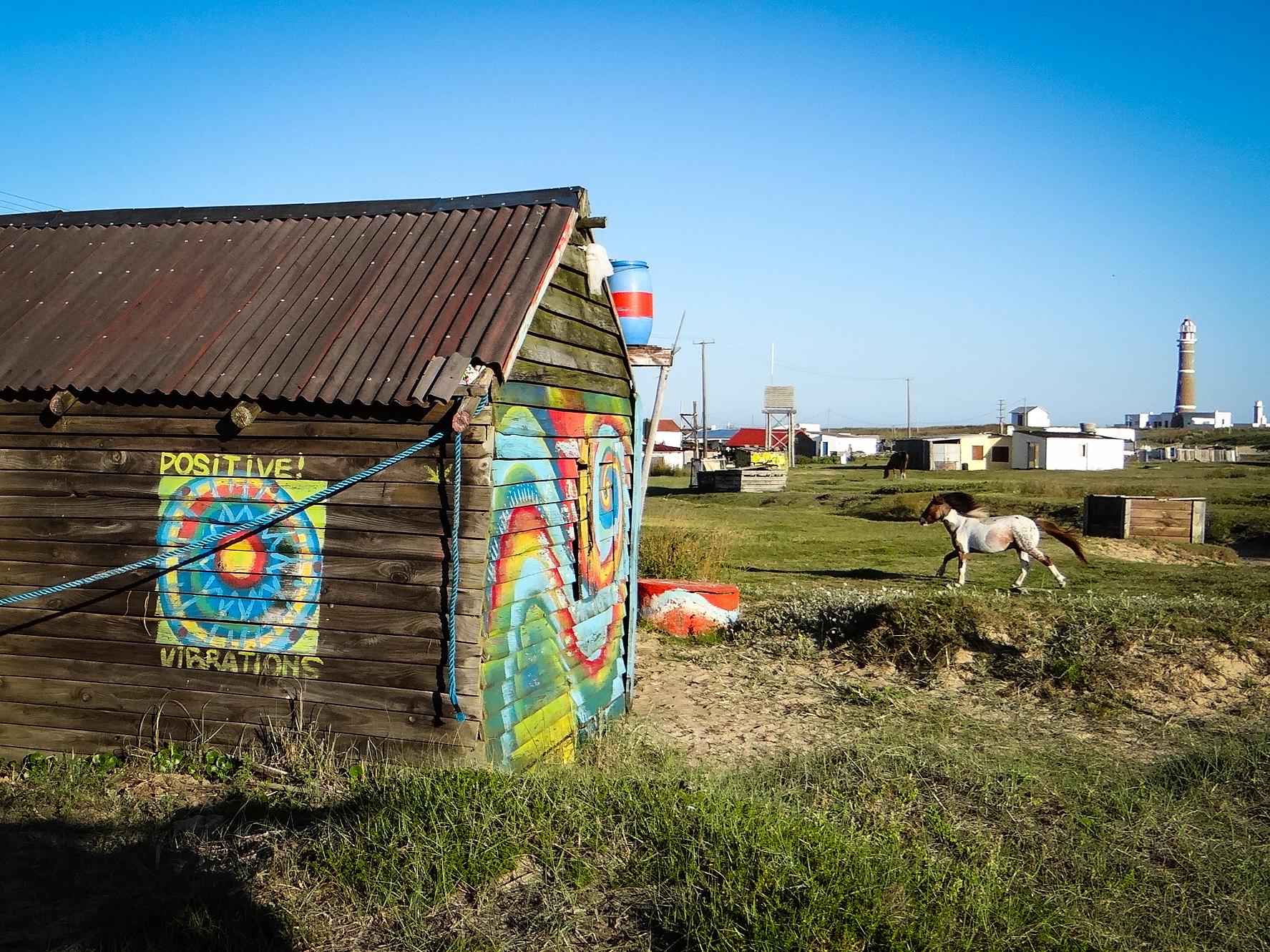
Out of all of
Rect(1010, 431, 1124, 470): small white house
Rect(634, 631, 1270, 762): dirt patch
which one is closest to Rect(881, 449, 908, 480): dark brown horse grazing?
Rect(1010, 431, 1124, 470): small white house

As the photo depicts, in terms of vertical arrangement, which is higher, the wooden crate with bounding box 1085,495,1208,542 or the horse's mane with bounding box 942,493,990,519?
the horse's mane with bounding box 942,493,990,519

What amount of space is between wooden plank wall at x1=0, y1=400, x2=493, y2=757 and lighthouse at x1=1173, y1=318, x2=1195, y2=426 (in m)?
167

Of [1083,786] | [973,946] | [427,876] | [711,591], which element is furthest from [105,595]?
[711,591]

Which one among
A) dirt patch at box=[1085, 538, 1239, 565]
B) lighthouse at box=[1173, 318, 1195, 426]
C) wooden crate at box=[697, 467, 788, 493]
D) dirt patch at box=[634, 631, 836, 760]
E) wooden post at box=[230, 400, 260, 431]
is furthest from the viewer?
lighthouse at box=[1173, 318, 1195, 426]

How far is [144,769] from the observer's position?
6.63 metres

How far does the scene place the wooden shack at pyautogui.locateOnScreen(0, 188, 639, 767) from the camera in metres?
6.31

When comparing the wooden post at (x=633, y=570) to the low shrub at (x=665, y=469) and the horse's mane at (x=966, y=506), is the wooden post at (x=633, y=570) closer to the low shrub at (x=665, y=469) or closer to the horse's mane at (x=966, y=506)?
the horse's mane at (x=966, y=506)

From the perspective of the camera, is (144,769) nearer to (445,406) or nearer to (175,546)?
(175,546)

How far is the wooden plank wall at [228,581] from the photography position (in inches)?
248

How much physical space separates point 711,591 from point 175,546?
25.1ft

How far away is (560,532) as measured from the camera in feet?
25.0

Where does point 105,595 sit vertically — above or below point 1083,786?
above

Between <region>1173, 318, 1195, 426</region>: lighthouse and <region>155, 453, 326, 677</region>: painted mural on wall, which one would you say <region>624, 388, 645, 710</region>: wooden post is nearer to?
<region>155, 453, 326, 677</region>: painted mural on wall

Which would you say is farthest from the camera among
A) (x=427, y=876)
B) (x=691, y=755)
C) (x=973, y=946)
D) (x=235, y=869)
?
(x=691, y=755)
